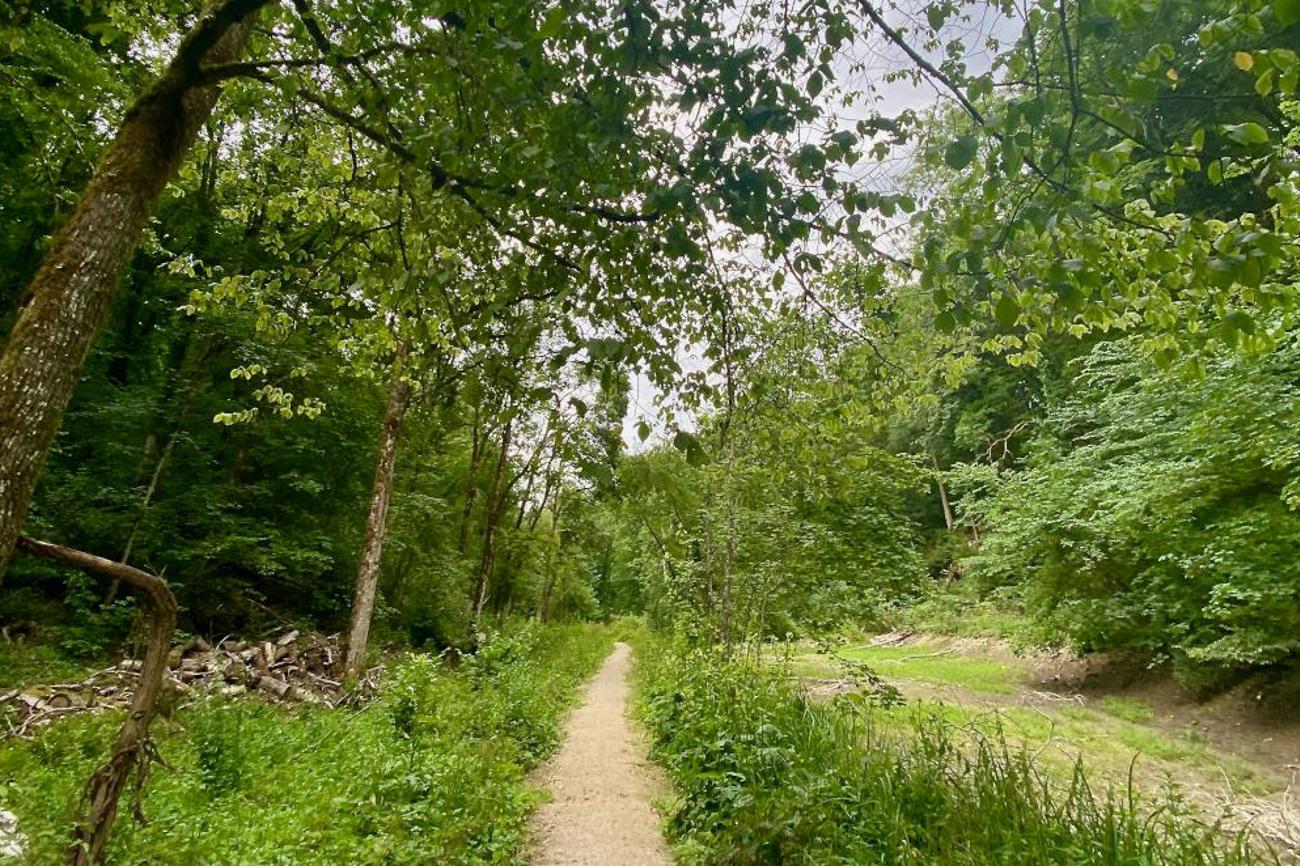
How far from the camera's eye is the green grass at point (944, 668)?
11.5m

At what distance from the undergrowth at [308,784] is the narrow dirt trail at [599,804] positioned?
32 centimetres

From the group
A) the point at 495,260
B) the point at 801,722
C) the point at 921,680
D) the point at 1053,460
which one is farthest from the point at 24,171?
the point at 1053,460

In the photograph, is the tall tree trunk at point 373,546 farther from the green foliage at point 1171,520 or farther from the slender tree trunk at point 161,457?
the green foliage at point 1171,520

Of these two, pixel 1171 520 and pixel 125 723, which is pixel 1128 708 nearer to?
pixel 1171 520

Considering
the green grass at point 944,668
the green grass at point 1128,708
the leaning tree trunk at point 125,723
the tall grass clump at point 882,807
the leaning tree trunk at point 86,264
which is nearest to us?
the leaning tree trunk at point 86,264

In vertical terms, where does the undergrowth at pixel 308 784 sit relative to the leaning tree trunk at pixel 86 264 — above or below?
below

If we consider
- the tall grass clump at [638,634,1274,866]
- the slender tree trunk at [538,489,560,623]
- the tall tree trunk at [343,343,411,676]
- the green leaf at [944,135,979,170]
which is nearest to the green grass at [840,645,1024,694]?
the tall grass clump at [638,634,1274,866]

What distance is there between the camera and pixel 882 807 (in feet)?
12.6

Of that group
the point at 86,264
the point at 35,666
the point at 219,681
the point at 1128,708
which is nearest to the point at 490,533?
the point at 35,666

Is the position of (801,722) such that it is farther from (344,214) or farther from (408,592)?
(408,592)

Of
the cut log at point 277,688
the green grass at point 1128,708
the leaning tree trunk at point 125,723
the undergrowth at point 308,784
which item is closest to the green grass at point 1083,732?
the green grass at point 1128,708

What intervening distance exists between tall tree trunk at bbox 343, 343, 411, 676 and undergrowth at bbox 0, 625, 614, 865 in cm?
147

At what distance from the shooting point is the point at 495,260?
345 cm

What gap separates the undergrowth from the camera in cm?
363
